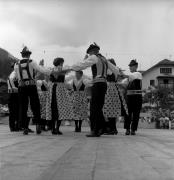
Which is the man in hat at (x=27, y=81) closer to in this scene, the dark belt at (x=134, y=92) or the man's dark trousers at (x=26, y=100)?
the man's dark trousers at (x=26, y=100)

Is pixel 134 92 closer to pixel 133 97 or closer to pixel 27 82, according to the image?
pixel 133 97

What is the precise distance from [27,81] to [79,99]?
109 inches

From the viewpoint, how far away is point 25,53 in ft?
34.2

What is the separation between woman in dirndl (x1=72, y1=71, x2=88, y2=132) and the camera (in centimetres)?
1280

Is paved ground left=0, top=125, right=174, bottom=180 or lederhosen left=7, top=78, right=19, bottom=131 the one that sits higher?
lederhosen left=7, top=78, right=19, bottom=131

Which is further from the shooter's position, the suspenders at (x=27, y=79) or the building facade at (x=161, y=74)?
the building facade at (x=161, y=74)

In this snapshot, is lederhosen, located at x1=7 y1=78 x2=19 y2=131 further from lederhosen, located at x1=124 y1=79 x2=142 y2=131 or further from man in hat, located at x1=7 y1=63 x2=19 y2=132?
lederhosen, located at x1=124 y1=79 x2=142 y2=131

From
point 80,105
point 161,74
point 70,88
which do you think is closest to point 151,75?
point 161,74

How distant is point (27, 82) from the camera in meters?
10.4

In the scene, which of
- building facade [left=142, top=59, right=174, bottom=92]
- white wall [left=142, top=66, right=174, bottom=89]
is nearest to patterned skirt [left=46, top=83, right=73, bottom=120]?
building facade [left=142, top=59, right=174, bottom=92]

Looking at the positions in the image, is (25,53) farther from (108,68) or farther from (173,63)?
(173,63)

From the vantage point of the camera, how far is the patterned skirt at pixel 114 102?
11422mm

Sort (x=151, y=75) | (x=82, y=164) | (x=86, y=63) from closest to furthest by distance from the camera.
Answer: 1. (x=82, y=164)
2. (x=86, y=63)
3. (x=151, y=75)

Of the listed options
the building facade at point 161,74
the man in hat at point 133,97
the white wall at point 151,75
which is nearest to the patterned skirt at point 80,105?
the man in hat at point 133,97
